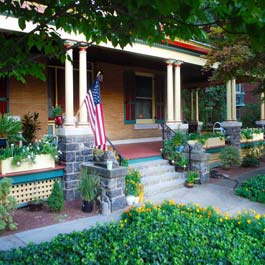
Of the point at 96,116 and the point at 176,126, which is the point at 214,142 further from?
the point at 96,116

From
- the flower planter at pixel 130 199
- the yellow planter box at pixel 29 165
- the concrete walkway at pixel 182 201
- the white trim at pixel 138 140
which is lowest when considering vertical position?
the concrete walkway at pixel 182 201

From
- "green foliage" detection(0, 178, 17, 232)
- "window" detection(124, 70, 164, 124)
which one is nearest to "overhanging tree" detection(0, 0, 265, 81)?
"green foliage" detection(0, 178, 17, 232)

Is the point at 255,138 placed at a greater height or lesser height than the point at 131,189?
greater

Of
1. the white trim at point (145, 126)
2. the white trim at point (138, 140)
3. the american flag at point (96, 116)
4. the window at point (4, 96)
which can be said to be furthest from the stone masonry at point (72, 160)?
the white trim at point (145, 126)

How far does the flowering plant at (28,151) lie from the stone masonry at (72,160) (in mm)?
202

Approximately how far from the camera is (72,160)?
22.3 feet

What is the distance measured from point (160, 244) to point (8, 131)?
4219 mm

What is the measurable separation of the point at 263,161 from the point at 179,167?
208 inches

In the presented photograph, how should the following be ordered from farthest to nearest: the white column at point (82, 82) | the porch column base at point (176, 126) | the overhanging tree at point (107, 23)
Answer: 1. the porch column base at point (176, 126)
2. the white column at point (82, 82)
3. the overhanging tree at point (107, 23)

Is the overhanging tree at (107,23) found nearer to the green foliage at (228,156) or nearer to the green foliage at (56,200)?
the green foliage at (56,200)

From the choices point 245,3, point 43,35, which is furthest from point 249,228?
point 43,35

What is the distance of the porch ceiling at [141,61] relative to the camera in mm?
9297

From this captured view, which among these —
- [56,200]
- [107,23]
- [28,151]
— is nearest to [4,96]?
[28,151]

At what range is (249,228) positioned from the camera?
12.7 feet
